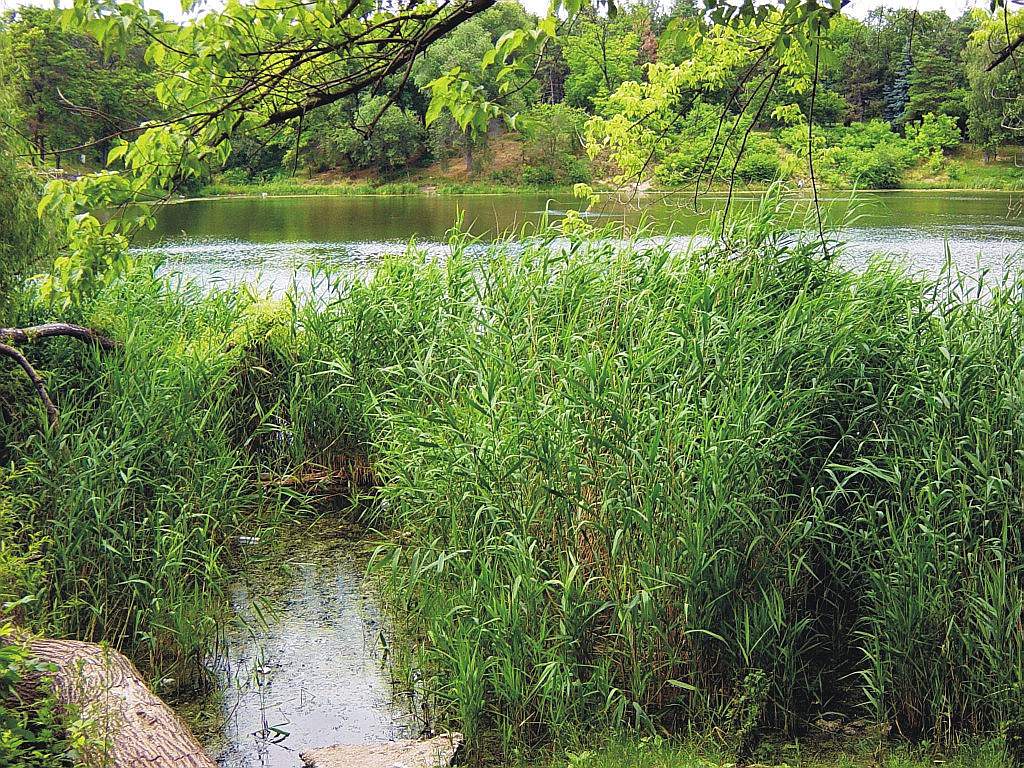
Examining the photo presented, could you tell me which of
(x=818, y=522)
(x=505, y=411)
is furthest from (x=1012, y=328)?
(x=505, y=411)

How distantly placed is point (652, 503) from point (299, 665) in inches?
77.5

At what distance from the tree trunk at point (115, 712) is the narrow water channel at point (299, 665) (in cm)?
57

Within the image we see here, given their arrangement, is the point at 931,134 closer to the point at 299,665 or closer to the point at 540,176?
the point at 540,176

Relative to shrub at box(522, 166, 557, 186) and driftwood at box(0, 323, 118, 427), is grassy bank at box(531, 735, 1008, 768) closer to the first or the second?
driftwood at box(0, 323, 118, 427)

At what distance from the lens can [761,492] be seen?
3.92m

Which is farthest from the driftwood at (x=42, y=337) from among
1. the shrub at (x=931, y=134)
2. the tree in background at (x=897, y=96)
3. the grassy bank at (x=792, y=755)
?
the tree in background at (x=897, y=96)

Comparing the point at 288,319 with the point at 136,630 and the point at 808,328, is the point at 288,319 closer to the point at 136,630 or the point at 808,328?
the point at 136,630

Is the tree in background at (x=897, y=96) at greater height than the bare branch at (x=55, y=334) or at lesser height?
greater

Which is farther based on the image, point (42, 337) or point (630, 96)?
point (630, 96)

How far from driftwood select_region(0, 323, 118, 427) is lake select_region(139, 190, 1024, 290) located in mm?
2444

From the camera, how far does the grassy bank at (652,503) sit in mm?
3609

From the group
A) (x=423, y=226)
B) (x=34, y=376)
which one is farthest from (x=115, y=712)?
(x=423, y=226)

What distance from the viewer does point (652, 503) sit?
12.2ft

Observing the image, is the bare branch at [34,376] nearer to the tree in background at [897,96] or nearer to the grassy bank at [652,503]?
the grassy bank at [652,503]
